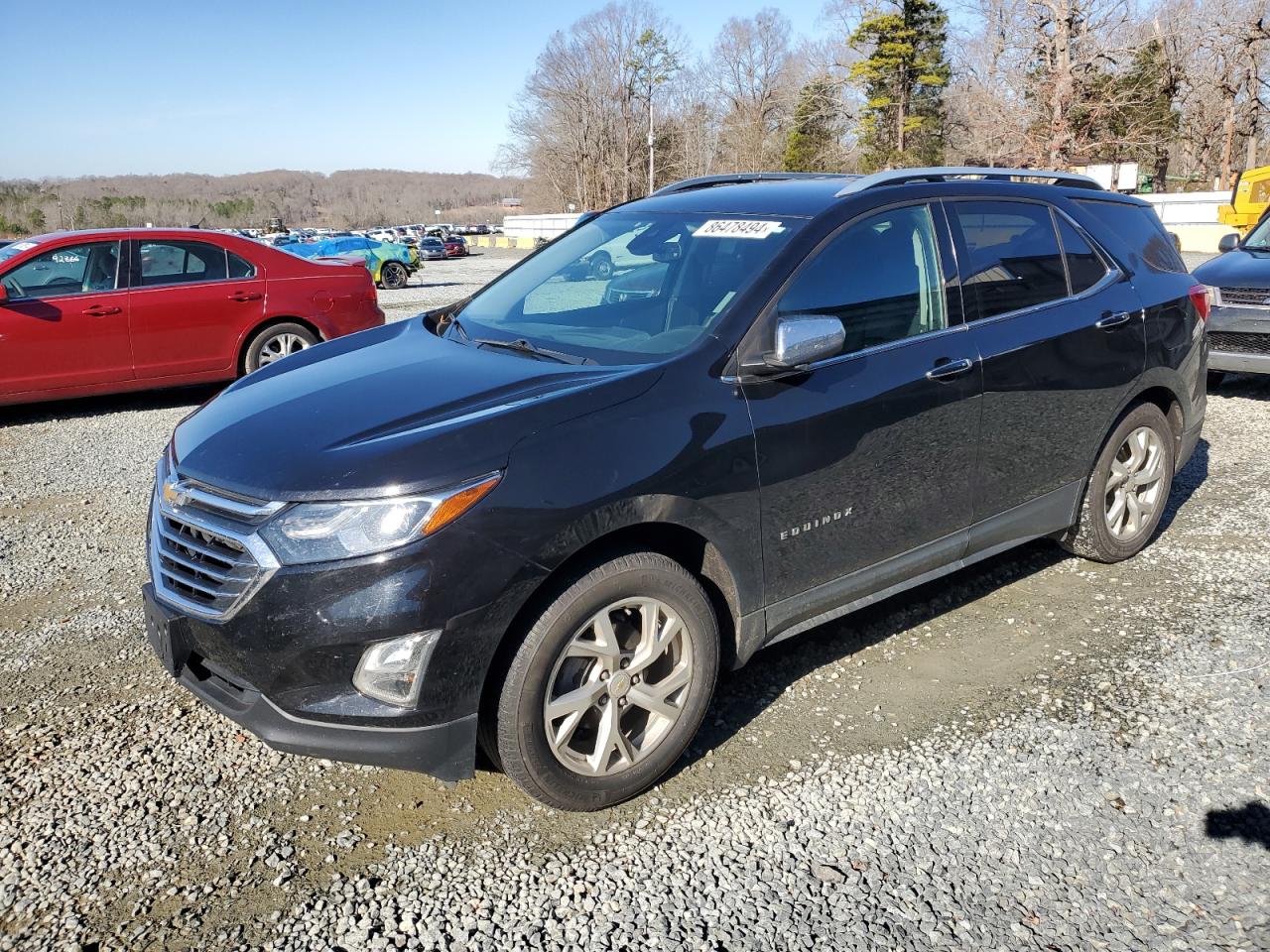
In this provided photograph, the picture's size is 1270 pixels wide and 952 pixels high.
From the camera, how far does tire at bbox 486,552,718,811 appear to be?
2768 mm

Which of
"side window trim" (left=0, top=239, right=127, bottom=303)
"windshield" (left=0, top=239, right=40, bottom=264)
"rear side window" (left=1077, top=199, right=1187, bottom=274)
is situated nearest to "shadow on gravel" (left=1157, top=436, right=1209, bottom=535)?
"rear side window" (left=1077, top=199, right=1187, bottom=274)

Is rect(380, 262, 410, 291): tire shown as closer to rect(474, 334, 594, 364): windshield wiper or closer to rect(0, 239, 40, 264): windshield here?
rect(0, 239, 40, 264): windshield

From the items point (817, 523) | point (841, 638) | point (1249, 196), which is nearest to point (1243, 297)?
point (841, 638)

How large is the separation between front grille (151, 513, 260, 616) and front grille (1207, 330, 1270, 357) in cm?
810

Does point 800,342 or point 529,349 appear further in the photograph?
point 529,349

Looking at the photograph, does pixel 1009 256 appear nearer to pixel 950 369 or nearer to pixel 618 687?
pixel 950 369

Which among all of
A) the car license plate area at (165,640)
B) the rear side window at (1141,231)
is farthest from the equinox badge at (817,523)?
the rear side window at (1141,231)

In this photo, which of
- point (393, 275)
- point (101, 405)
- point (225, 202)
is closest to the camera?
point (101, 405)

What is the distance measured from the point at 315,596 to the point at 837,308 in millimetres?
2001

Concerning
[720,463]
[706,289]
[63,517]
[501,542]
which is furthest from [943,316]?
[63,517]

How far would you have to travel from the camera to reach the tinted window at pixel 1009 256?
3.96 meters

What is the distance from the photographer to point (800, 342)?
3160 mm

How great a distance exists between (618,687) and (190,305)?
7.26 m

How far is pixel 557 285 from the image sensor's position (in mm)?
4152
